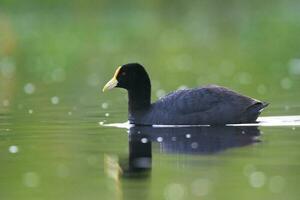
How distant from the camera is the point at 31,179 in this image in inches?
520

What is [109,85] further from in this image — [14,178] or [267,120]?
[14,178]

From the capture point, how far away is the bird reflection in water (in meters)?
14.2

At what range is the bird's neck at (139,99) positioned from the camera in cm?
1873

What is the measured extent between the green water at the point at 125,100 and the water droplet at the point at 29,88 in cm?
4

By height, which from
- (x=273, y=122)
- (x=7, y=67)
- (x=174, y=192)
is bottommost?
(x=174, y=192)

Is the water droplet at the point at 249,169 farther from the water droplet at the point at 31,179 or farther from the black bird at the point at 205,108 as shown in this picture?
the black bird at the point at 205,108

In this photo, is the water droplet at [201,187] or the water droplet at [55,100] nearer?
the water droplet at [201,187]

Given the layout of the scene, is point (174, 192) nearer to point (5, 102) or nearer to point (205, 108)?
point (205, 108)

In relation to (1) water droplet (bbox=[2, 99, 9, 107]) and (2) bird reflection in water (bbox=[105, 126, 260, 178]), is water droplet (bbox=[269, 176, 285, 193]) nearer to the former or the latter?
(2) bird reflection in water (bbox=[105, 126, 260, 178])

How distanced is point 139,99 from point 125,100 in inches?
161

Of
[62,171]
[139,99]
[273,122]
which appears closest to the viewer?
[62,171]

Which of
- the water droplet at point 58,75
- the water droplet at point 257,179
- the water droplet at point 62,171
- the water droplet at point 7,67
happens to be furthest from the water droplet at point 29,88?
the water droplet at point 257,179

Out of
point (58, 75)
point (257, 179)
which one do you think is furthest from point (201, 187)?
point (58, 75)

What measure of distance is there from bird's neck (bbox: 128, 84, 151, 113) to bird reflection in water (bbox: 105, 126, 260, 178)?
0.57 m
